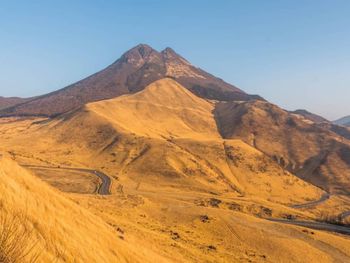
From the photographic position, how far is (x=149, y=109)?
19612 centimetres

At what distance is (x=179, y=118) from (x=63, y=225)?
177 meters

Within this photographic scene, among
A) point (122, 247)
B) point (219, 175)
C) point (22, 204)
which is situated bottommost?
point (219, 175)

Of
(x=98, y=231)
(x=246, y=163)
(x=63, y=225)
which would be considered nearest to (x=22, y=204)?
(x=63, y=225)

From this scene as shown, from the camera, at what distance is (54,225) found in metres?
17.6

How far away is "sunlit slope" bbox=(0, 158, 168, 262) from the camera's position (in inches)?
623

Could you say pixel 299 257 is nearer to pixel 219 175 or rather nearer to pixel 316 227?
pixel 316 227

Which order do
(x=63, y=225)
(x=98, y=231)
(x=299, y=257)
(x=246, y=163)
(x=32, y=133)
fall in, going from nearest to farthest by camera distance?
(x=63, y=225) < (x=98, y=231) < (x=299, y=257) < (x=246, y=163) < (x=32, y=133)

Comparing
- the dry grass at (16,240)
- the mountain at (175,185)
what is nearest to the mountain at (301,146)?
the mountain at (175,185)

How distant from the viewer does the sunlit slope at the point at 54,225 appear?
1581 cm

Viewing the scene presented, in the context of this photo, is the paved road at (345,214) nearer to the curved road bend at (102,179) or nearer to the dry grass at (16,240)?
the curved road bend at (102,179)

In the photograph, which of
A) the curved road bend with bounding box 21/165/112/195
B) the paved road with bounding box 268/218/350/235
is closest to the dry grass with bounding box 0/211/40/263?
the paved road with bounding box 268/218/350/235

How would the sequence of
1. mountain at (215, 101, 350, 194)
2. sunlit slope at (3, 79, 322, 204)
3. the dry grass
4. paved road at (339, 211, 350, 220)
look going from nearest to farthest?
1. the dry grass
2. paved road at (339, 211, 350, 220)
3. sunlit slope at (3, 79, 322, 204)
4. mountain at (215, 101, 350, 194)

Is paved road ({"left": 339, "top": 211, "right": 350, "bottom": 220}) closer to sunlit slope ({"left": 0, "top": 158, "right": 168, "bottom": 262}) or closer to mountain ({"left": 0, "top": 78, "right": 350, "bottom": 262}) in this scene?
mountain ({"left": 0, "top": 78, "right": 350, "bottom": 262})

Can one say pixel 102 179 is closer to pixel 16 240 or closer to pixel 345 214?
pixel 345 214
